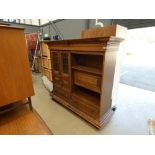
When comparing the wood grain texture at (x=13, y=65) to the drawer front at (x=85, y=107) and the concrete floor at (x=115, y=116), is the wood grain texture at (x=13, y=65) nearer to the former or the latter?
the concrete floor at (x=115, y=116)

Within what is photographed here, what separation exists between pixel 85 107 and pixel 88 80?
481 mm

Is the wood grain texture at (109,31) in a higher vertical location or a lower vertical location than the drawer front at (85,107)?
higher

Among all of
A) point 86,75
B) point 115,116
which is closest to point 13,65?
point 86,75

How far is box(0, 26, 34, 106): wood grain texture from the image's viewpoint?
1.23m

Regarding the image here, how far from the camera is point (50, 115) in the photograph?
218 centimetres

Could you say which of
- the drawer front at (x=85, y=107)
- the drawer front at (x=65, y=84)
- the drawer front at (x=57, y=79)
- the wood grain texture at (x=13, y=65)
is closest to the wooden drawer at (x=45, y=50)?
the drawer front at (x=57, y=79)

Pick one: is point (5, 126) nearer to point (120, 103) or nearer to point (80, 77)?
point (80, 77)

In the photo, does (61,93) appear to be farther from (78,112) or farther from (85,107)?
(85,107)

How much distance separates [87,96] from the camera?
211 cm

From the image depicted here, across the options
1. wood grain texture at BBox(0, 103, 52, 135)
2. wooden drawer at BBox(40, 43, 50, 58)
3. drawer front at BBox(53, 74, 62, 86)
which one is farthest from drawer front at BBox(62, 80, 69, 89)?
wooden drawer at BBox(40, 43, 50, 58)

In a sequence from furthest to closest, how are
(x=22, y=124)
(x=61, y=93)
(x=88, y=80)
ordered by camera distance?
(x=61, y=93) < (x=88, y=80) < (x=22, y=124)

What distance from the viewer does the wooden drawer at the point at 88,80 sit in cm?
175

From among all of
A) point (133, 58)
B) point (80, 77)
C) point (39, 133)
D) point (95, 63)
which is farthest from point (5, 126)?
point (133, 58)
